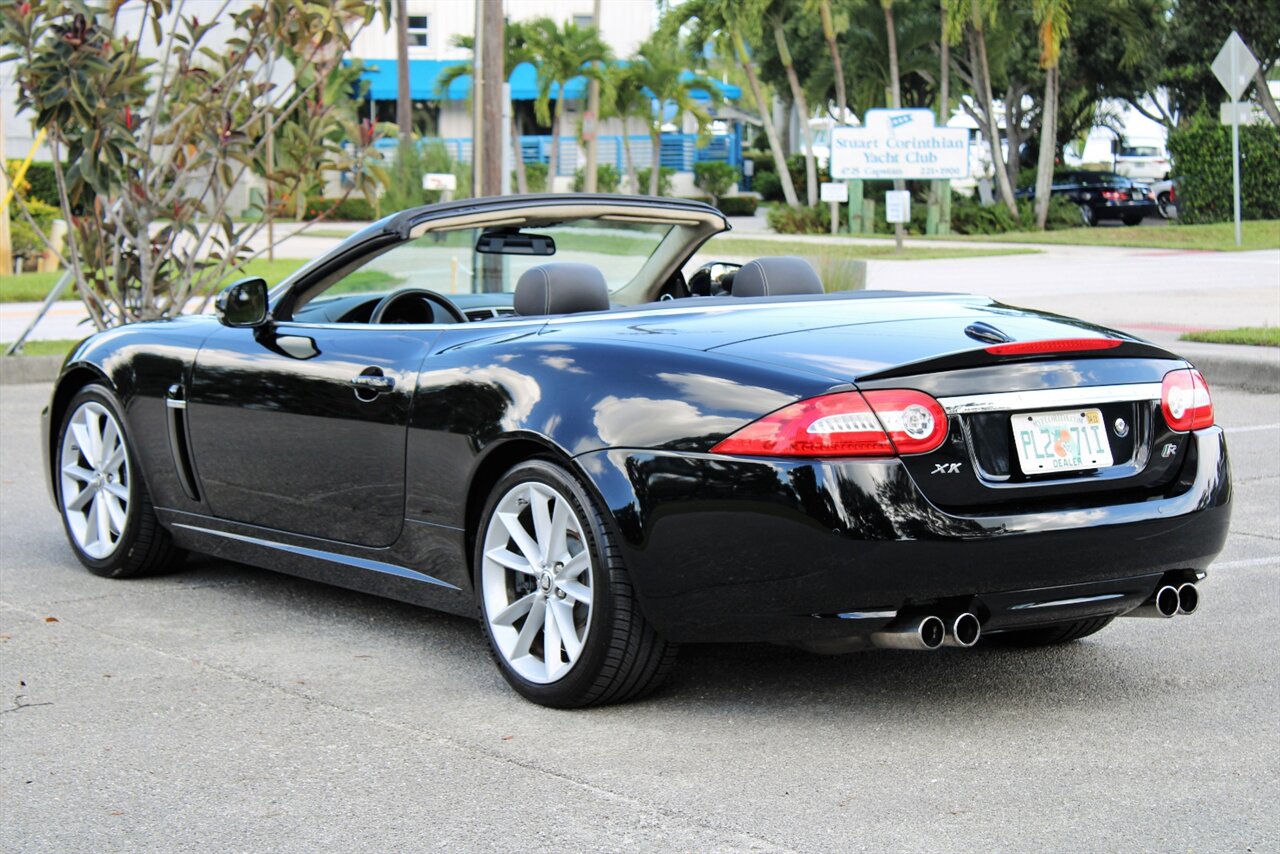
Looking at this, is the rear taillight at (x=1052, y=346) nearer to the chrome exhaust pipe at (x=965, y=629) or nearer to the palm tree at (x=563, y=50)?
the chrome exhaust pipe at (x=965, y=629)

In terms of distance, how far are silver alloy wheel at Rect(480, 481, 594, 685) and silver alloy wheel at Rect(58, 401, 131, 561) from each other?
7.07ft

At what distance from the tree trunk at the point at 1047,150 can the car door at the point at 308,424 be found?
37.9 meters

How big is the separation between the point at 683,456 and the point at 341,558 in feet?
5.22

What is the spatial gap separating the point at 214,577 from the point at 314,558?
3.94ft

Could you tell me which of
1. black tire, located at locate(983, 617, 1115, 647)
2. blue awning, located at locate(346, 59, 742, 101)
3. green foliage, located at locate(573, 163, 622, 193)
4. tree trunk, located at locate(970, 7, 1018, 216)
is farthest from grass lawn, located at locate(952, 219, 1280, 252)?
black tire, located at locate(983, 617, 1115, 647)

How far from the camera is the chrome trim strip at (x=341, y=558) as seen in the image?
17.7ft

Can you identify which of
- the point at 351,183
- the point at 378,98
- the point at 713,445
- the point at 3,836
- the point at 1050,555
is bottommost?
the point at 3,836

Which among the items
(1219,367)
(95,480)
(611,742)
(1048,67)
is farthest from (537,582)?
(1048,67)

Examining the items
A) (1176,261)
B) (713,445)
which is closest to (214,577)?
(713,445)

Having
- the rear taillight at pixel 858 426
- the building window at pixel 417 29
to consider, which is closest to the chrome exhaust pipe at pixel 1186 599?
the rear taillight at pixel 858 426

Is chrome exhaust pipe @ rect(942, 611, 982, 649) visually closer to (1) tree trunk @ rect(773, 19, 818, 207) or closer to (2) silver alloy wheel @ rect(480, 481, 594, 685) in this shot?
(2) silver alloy wheel @ rect(480, 481, 594, 685)

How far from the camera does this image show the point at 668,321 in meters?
5.12

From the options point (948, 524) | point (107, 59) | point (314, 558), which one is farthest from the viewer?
point (107, 59)

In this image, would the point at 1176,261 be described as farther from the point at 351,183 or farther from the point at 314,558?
the point at 314,558
